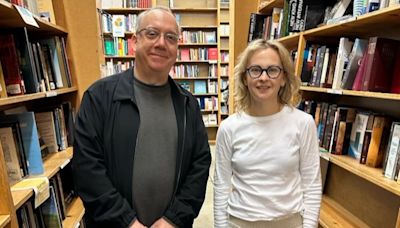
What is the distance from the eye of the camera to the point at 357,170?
1.45 m

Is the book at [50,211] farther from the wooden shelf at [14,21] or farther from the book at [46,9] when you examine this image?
the book at [46,9]

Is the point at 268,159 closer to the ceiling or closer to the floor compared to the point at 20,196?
closer to the ceiling

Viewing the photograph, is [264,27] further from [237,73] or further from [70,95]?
[70,95]

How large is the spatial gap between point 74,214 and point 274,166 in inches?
49.7

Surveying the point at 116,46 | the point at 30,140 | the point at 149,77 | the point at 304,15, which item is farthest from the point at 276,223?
the point at 116,46

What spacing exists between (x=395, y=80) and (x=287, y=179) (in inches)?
28.9

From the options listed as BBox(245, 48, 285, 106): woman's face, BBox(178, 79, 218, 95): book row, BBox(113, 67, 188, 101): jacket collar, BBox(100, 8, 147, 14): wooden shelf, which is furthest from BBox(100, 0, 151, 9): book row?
Answer: BBox(245, 48, 285, 106): woman's face

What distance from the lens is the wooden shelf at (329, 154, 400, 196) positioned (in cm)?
124

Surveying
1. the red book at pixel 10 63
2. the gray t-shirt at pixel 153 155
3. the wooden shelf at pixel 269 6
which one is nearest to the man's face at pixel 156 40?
the gray t-shirt at pixel 153 155

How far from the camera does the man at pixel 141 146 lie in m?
1.13

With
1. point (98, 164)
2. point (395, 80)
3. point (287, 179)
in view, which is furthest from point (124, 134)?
point (395, 80)

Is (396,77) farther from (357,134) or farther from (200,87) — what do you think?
(200,87)

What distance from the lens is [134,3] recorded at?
5.11m

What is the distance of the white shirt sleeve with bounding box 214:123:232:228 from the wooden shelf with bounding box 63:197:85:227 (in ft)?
2.90
